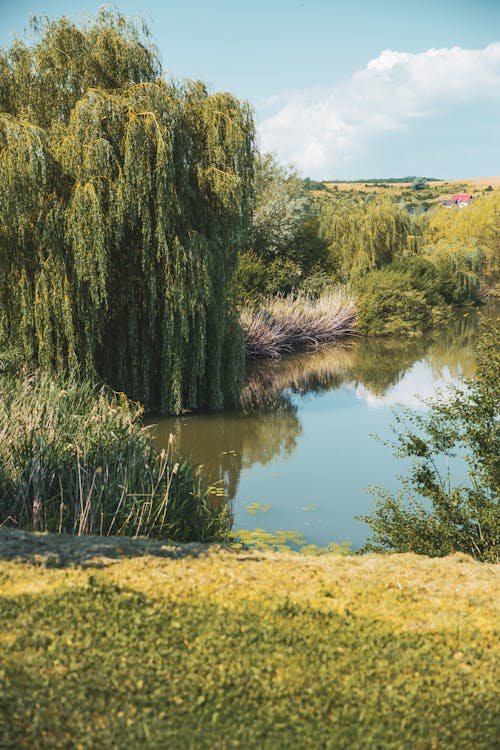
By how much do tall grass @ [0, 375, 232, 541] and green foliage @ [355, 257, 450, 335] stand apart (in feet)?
79.9

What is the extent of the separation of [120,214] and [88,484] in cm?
761

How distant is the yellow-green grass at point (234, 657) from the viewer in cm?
330

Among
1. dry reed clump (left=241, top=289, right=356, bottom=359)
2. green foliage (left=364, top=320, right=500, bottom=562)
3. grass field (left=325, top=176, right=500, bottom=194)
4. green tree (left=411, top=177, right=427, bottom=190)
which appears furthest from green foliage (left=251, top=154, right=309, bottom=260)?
green tree (left=411, top=177, right=427, bottom=190)

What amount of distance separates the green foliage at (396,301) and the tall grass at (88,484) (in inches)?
959

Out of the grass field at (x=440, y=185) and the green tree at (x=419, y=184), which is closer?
the grass field at (x=440, y=185)

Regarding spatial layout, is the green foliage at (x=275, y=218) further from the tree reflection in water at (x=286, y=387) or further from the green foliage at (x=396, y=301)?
the tree reflection in water at (x=286, y=387)

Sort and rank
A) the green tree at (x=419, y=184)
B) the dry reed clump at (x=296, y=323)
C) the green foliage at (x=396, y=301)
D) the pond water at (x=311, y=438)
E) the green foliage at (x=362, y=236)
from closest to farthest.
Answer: the pond water at (x=311, y=438) → the dry reed clump at (x=296, y=323) → the green foliage at (x=396, y=301) → the green foliage at (x=362, y=236) → the green tree at (x=419, y=184)

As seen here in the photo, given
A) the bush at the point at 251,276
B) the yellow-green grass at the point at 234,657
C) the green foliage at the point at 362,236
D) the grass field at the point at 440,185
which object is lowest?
the yellow-green grass at the point at 234,657

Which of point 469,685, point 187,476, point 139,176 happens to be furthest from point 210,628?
point 139,176

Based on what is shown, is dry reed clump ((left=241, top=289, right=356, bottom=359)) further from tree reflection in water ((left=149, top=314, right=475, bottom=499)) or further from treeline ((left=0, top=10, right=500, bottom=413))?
treeline ((left=0, top=10, right=500, bottom=413))

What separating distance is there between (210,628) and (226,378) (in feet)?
40.4

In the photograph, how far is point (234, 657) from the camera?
3.80m

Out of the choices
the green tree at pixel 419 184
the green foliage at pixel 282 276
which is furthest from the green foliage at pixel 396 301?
the green tree at pixel 419 184

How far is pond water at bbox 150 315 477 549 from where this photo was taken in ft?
33.0
